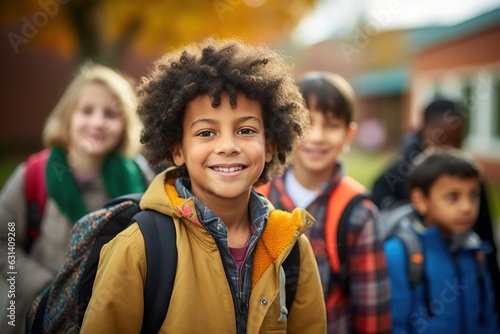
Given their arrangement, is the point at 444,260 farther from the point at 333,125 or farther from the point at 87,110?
the point at 87,110

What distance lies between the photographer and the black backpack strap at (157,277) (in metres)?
1.68

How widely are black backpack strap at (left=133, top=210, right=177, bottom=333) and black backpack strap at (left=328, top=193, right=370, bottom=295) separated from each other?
1059 mm

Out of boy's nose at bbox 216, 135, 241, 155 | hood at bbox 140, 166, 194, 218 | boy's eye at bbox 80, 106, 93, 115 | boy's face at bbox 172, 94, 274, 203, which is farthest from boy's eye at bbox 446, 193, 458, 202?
boy's eye at bbox 80, 106, 93, 115

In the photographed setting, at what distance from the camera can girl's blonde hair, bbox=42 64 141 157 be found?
10.3 feet

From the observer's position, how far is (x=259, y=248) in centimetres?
196

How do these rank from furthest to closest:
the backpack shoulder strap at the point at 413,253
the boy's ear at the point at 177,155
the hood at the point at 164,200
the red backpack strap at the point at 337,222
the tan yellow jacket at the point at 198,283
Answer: the backpack shoulder strap at the point at 413,253 → the red backpack strap at the point at 337,222 → the boy's ear at the point at 177,155 → the hood at the point at 164,200 → the tan yellow jacket at the point at 198,283

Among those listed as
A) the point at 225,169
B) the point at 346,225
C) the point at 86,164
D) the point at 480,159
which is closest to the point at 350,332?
the point at 346,225

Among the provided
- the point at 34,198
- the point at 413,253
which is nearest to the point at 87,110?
the point at 34,198

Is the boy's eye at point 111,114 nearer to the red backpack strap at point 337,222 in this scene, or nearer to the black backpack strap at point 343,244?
the red backpack strap at point 337,222

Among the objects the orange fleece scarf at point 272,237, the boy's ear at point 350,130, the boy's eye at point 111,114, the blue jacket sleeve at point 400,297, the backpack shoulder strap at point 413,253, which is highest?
the boy's eye at point 111,114

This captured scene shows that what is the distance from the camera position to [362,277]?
248cm

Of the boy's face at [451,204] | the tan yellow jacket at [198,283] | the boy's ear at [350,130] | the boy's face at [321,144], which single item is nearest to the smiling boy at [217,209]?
the tan yellow jacket at [198,283]

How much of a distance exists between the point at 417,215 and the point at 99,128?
227cm

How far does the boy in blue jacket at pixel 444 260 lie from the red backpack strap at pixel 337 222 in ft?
1.64
